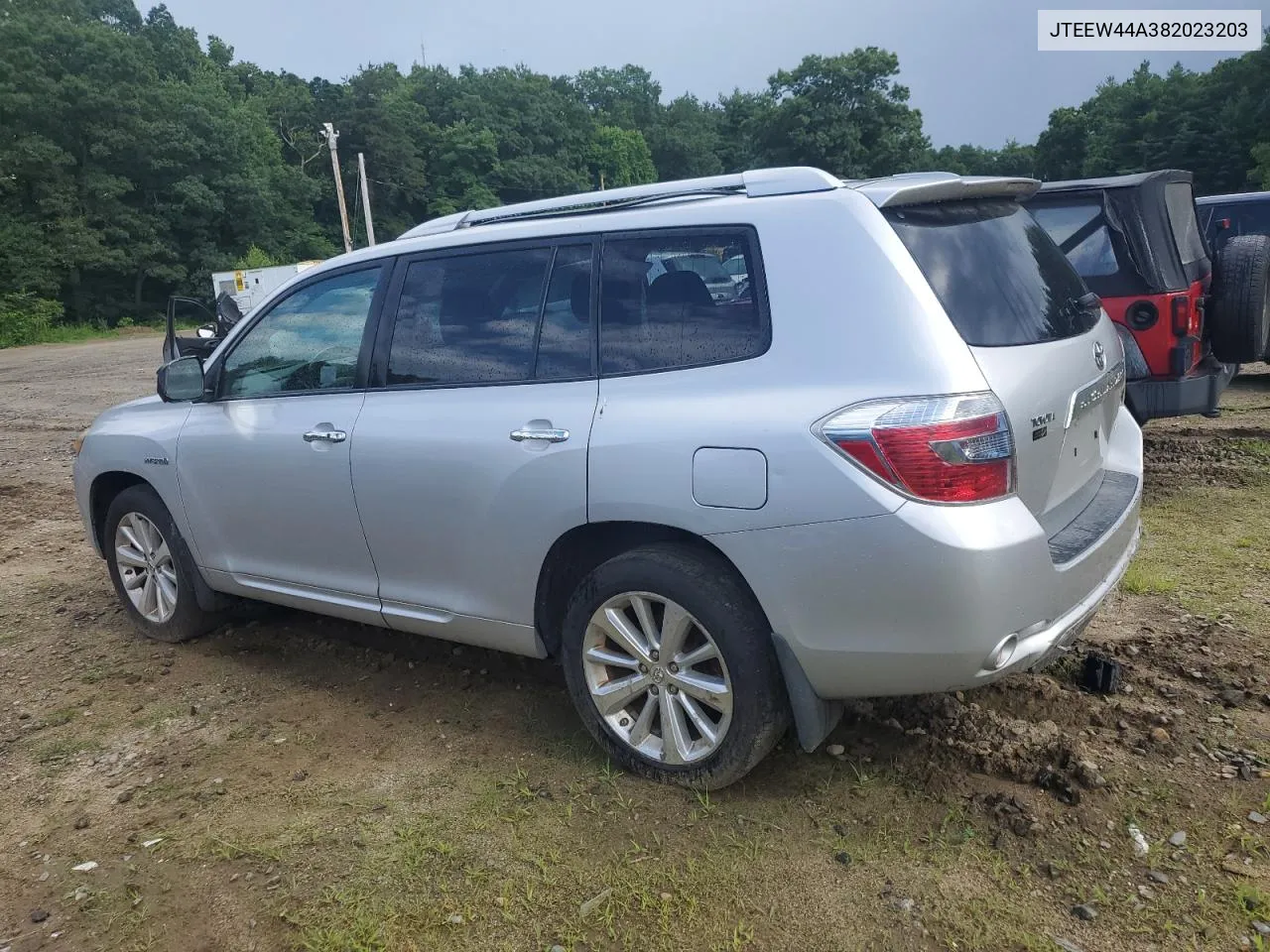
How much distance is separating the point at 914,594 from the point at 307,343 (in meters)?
2.69

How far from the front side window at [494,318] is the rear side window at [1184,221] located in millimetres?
4581

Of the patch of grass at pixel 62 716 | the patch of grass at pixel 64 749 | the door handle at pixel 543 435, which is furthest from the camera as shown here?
the patch of grass at pixel 62 716

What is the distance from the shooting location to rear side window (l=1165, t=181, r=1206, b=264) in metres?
6.18

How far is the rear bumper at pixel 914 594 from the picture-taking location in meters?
2.50

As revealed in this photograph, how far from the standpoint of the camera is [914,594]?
253cm

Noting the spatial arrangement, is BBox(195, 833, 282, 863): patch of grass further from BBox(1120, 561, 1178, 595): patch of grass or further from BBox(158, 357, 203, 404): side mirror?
BBox(1120, 561, 1178, 595): patch of grass

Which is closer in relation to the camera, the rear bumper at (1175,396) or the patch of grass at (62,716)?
the patch of grass at (62,716)

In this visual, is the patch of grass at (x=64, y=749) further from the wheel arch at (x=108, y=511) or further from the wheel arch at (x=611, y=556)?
the wheel arch at (x=611, y=556)

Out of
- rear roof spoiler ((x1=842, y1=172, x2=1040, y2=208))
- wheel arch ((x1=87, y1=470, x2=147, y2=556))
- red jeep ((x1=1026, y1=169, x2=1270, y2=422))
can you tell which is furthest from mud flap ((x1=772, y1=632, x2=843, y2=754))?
red jeep ((x1=1026, y1=169, x2=1270, y2=422))

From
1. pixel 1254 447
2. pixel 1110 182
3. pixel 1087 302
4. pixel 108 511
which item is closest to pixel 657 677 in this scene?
pixel 1087 302

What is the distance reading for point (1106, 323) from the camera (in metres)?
3.55

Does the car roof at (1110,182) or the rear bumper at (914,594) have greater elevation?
the car roof at (1110,182)

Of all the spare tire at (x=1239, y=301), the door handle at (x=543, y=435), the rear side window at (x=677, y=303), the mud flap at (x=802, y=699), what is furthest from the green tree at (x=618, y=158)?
the mud flap at (x=802, y=699)

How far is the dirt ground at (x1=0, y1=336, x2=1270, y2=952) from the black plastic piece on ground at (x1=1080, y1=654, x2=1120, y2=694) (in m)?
0.06
